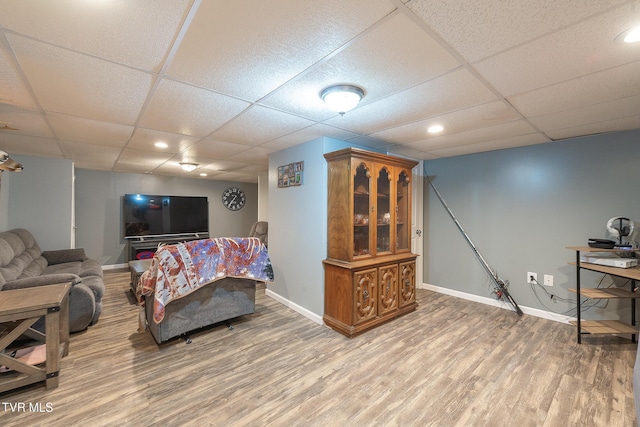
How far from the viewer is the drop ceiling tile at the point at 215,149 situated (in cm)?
334

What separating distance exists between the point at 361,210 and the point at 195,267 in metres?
1.80

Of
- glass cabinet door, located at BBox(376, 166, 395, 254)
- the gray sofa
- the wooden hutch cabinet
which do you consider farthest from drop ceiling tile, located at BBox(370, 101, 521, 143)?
the gray sofa

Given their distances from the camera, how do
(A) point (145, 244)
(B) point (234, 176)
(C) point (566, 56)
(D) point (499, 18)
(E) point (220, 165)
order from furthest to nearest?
(B) point (234, 176) → (A) point (145, 244) → (E) point (220, 165) → (C) point (566, 56) → (D) point (499, 18)

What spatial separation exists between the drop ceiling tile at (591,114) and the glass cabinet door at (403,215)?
1382mm

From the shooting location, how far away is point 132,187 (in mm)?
6047

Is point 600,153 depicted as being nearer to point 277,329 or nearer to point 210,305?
point 277,329

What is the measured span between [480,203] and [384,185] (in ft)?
5.44

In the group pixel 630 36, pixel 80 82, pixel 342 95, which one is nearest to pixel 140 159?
pixel 80 82

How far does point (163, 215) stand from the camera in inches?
245

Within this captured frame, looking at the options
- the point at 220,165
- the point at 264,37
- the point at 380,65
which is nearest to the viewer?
the point at 264,37

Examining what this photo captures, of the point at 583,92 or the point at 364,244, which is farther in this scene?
the point at 364,244

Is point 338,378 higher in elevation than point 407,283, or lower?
lower

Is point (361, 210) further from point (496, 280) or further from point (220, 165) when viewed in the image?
point (220, 165)

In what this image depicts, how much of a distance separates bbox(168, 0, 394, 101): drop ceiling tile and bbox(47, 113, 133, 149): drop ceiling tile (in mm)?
1532
